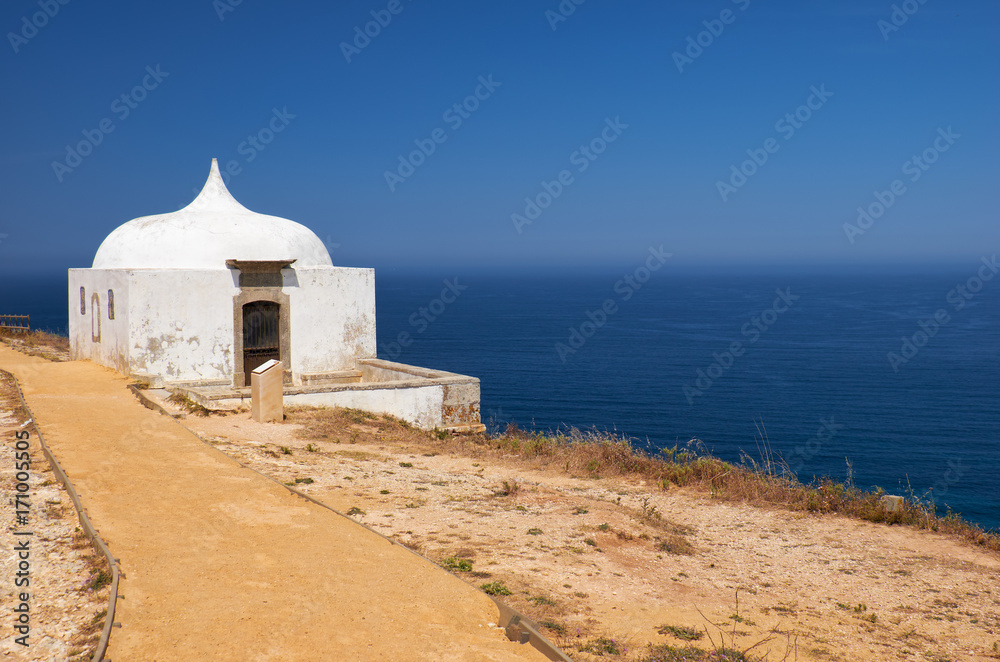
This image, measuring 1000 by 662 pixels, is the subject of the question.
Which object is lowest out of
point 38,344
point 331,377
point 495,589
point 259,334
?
point 495,589

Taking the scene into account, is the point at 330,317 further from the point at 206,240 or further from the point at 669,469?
the point at 669,469

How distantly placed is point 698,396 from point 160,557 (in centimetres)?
3491

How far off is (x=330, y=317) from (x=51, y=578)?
40.8 ft

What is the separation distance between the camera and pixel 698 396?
1527 inches

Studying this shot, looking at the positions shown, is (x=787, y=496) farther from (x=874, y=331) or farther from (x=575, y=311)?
(x=575, y=311)

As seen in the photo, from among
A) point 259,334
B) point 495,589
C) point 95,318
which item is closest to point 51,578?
point 495,589

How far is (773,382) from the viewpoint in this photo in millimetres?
43094

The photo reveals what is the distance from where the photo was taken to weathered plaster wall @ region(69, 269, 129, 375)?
53.8ft

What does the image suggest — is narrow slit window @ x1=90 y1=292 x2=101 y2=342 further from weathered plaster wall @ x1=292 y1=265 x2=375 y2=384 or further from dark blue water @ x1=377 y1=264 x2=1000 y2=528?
dark blue water @ x1=377 y1=264 x2=1000 y2=528

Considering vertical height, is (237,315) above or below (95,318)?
above

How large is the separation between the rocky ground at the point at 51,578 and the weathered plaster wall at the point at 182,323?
760cm

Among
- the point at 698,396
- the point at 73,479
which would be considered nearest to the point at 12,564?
the point at 73,479

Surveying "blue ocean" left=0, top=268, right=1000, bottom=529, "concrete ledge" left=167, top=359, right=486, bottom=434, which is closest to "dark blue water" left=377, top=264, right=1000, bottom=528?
"blue ocean" left=0, top=268, right=1000, bottom=529

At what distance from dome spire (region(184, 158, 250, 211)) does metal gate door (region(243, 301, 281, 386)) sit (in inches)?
125
